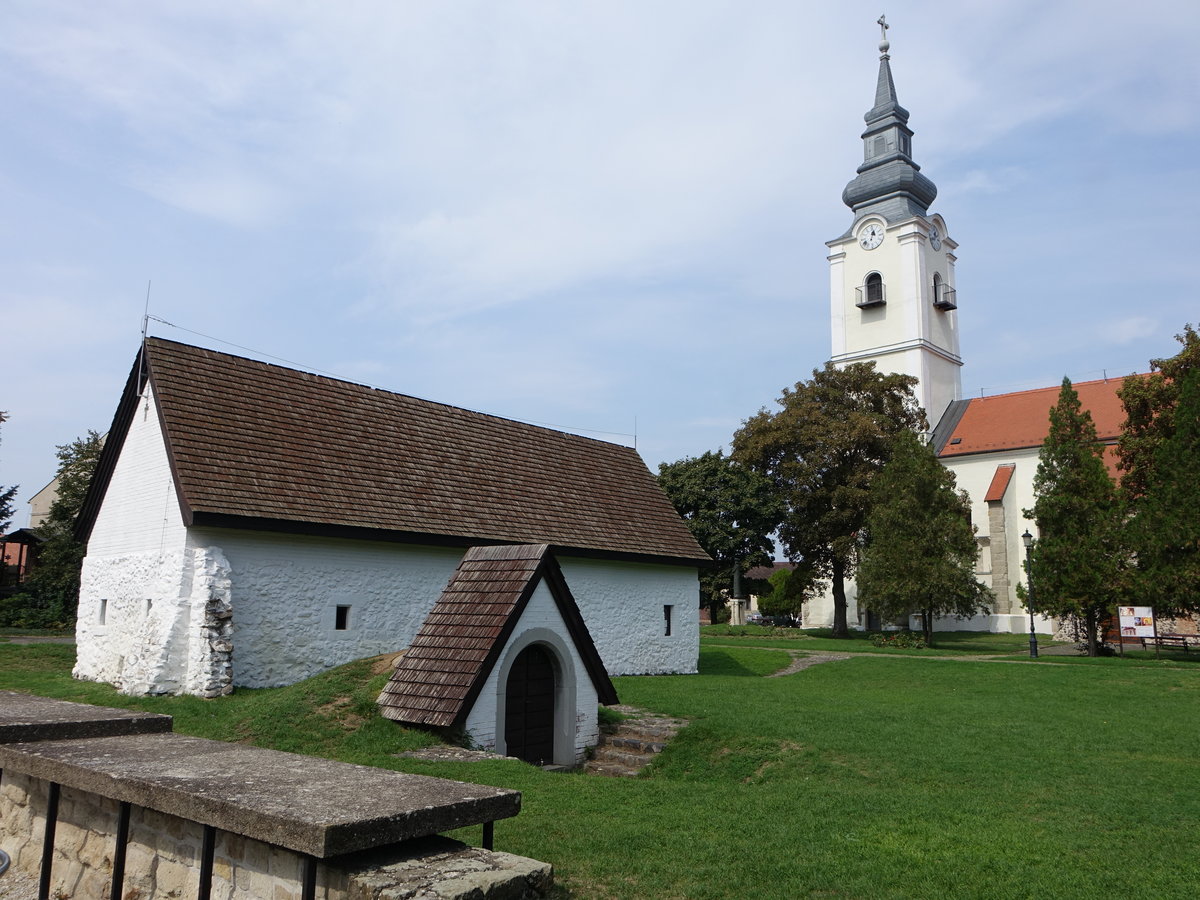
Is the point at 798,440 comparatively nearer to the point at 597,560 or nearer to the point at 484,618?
the point at 597,560

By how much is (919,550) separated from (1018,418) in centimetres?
2156

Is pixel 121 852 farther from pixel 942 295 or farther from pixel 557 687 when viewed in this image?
pixel 942 295

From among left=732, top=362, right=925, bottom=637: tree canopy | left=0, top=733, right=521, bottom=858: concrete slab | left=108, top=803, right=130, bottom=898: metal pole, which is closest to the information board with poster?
left=732, top=362, right=925, bottom=637: tree canopy

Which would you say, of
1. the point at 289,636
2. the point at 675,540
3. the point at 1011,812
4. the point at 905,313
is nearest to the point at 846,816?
the point at 1011,812

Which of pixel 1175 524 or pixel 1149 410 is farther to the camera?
pixel 1149 410

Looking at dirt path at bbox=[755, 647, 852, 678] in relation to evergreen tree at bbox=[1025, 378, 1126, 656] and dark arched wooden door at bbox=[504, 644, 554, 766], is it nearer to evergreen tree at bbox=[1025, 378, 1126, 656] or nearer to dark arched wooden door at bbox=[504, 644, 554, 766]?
evergreen tree at bbox=[1025, 378, 1126, 656]

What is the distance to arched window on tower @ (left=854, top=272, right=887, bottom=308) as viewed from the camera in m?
54.5

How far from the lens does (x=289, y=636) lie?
16375 mm

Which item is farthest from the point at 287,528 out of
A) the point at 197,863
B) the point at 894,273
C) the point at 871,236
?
the point at 871,236

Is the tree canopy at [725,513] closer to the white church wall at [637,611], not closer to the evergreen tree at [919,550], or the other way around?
the evergreen tree at [919,550]

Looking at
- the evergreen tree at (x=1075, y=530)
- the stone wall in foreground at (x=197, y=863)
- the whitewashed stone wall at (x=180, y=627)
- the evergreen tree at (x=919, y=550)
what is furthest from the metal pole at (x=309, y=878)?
the evergreen tree at (x=919, y=550)

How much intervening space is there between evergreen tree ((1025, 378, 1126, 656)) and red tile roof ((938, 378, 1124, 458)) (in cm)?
1592

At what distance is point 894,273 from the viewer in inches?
2115

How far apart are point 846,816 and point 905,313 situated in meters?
49.3
